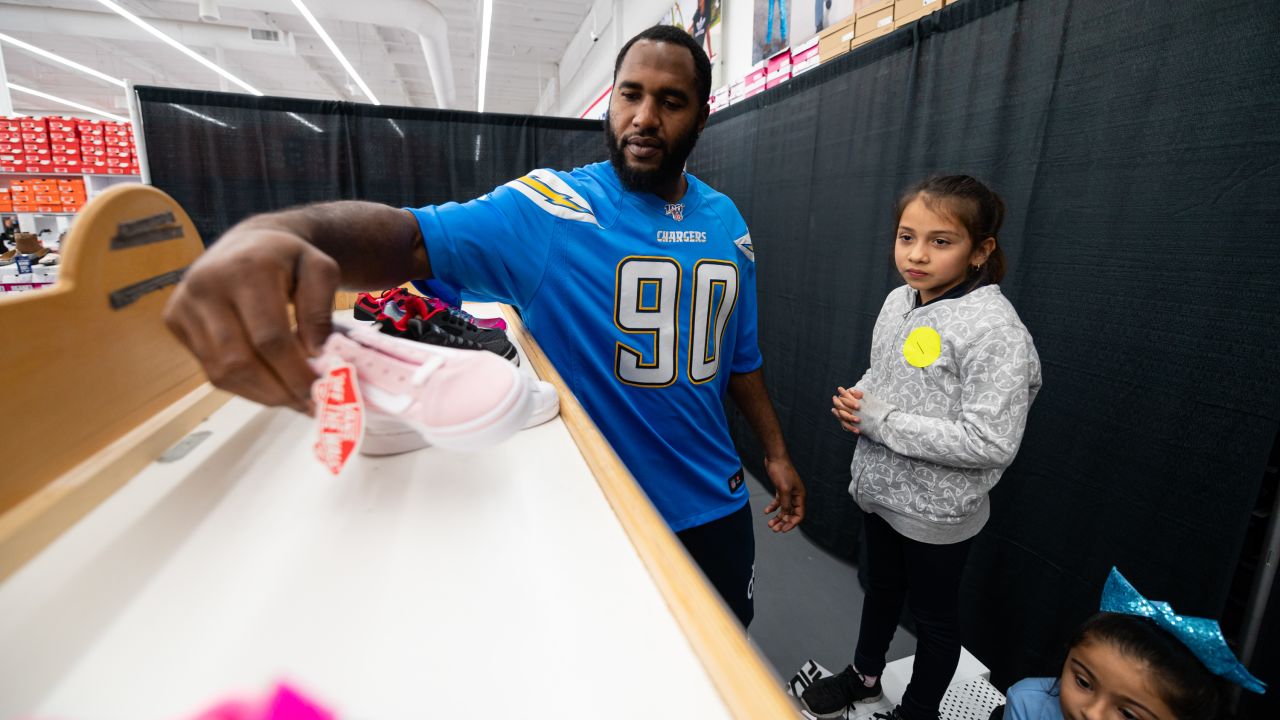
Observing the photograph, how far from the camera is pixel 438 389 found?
401 mm

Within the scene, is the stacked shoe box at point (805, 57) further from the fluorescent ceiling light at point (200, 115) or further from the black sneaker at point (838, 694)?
the fluorescent ceiling light at point (200, 115)

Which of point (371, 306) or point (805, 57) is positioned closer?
point (371, 306)

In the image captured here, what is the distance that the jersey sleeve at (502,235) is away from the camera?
3.03 ft

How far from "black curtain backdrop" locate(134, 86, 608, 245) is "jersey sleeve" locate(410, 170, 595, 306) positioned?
105 inches

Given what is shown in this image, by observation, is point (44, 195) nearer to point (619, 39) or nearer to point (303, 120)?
point (303, 120)

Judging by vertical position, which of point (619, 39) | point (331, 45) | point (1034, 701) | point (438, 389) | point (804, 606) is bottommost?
point (804, 606)

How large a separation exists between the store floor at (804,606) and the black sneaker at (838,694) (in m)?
0.13

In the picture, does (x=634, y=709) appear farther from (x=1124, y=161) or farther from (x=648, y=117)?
(x=1124, y=161)

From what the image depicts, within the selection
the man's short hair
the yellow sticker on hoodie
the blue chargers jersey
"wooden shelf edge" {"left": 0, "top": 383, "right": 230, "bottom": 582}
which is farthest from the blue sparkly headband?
"wooden shelf edge" {"left": 0, "top": 383, "right": 230, "bottom": 582}

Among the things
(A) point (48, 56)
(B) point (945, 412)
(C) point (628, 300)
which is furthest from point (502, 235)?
(A) point (48, 56)

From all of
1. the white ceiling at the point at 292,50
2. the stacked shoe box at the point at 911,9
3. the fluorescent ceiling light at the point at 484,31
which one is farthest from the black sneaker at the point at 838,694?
the white ceiling at the point at 292,50

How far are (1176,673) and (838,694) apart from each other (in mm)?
813

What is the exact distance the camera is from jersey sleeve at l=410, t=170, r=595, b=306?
92 cm

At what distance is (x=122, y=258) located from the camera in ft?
1.62
